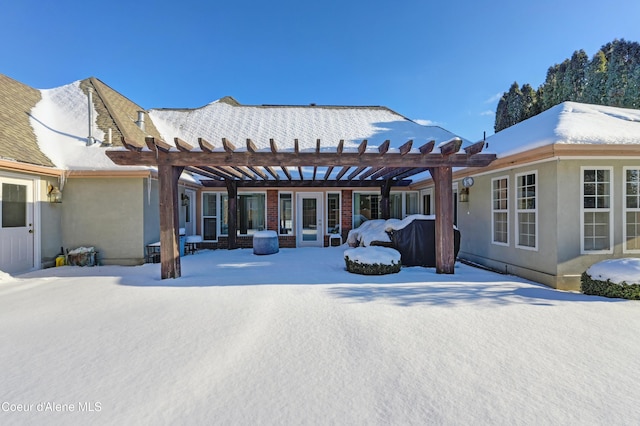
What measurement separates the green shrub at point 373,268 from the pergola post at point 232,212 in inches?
243

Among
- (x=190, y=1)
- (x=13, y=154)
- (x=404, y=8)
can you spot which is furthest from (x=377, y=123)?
(x=13, y=154)

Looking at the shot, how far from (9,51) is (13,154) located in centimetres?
615

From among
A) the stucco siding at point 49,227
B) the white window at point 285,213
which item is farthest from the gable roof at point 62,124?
the white window at point 285,213

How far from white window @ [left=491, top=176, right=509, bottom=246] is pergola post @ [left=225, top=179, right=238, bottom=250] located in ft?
28.5

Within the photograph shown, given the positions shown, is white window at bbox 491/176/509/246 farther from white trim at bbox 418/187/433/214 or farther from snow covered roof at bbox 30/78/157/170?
→ snow covered roof at bbox 30/78/157/170

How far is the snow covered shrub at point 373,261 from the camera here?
6.95 m

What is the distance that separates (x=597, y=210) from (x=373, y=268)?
4663 mm

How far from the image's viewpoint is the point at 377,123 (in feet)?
52.4

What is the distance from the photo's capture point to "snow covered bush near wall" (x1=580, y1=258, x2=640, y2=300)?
5.02 metres

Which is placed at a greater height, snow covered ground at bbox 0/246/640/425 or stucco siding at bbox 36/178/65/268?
stucco siding at bbox 36/178/65/268

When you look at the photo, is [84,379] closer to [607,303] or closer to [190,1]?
[607,303]

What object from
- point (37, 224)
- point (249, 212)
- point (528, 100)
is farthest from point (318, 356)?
point (528, 100)

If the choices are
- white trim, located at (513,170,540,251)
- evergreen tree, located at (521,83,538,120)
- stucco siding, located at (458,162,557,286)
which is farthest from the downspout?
evergreen tree, located at (521,83,538,120)

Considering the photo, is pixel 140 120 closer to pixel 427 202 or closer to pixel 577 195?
pixel 427 202
